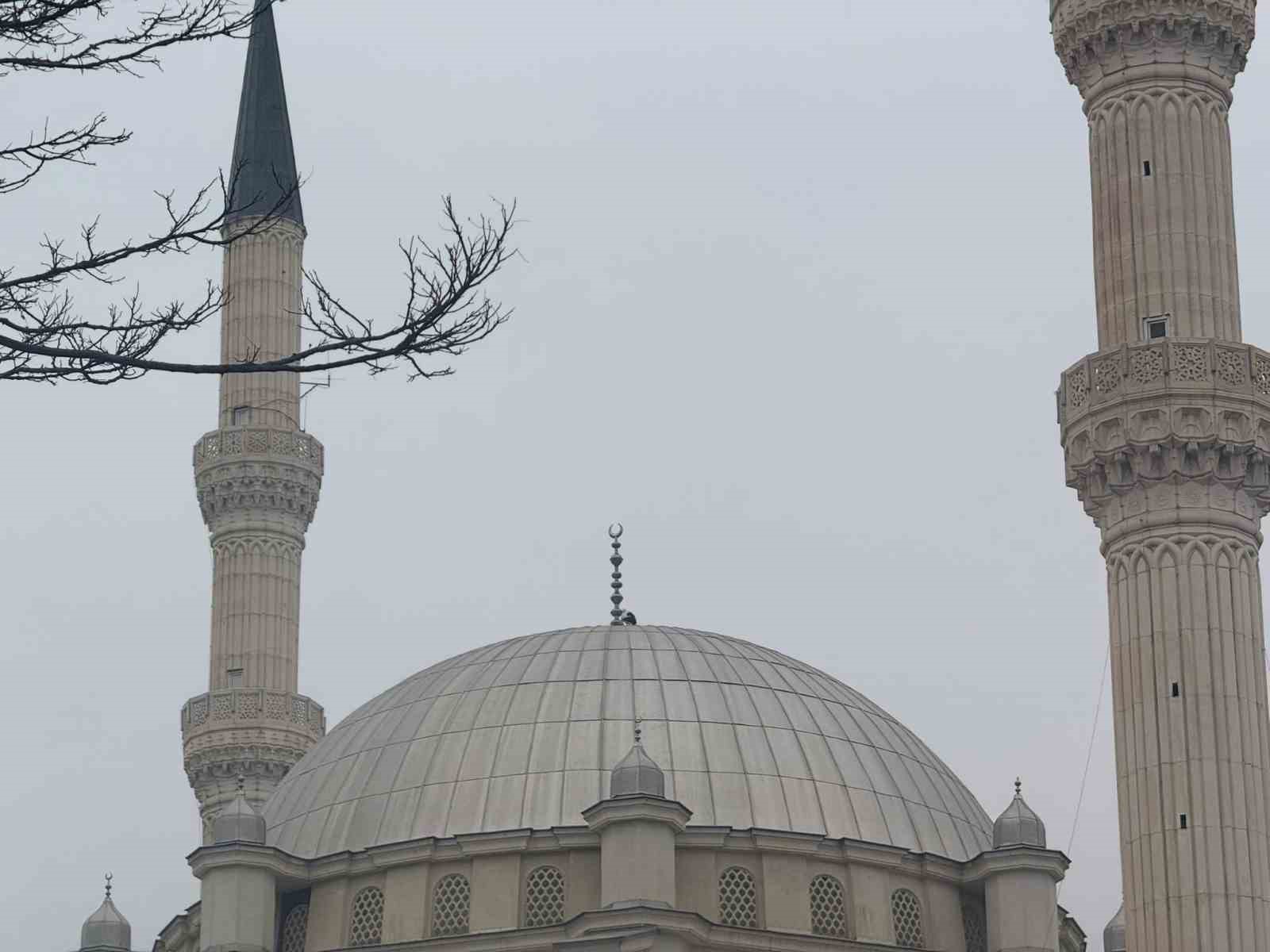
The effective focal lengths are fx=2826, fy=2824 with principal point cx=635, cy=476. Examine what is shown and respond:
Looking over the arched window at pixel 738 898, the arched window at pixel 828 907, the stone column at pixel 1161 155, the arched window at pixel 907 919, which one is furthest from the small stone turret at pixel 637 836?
the stone column at pixel 1161 155

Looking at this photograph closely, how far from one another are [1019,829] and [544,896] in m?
5.04

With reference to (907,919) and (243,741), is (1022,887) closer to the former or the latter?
(907,919)

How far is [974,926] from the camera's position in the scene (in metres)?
29.9

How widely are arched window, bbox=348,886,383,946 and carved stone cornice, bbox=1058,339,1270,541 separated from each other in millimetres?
8729

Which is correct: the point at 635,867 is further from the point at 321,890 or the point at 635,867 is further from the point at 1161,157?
the point at 1161,157

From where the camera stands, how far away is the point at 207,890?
29172 mm

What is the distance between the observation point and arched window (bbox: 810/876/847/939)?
2869cm

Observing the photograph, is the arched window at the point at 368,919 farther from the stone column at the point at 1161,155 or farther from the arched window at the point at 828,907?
the stone column at the point at 1161,155

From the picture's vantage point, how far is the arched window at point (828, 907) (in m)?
28.7

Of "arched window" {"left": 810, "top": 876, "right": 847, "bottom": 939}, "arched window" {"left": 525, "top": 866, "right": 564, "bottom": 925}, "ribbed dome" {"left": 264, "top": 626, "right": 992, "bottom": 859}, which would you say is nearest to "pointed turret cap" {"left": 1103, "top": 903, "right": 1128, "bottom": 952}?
"ribbed dome" {"left": 264, "top": 626, "right": 992, "bottom": 859}

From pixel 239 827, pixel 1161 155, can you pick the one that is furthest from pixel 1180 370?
pixel 239 827

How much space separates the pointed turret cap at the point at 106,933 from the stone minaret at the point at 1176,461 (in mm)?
11863

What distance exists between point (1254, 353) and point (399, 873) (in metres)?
10.2

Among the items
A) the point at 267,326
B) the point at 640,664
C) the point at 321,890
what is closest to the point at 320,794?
the point at 321,890
